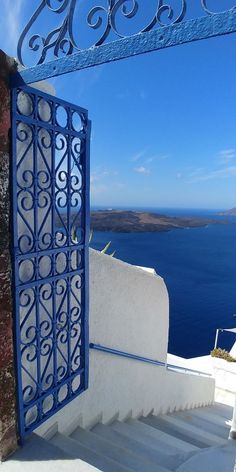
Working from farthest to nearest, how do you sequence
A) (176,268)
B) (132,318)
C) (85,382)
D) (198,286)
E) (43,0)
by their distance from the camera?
1. (176,268)
2. (198,286)
3. (132,318)
4. (85,382)
5. (43,0)

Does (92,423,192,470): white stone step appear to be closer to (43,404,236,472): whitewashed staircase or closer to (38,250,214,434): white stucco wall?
(43,404,236,472): whitewashed staircase

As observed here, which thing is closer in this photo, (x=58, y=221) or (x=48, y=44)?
(x=48, y=44)

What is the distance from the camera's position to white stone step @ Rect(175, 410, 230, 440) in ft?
16.4

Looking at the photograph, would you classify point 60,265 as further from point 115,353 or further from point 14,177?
point 115,353

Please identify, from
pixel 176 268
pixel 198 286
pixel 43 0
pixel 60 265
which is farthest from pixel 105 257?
pixel 176 268

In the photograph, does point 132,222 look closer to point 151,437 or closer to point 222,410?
point 222,410

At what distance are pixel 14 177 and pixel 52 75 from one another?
0.62 metres

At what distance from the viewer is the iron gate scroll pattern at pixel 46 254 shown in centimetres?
227

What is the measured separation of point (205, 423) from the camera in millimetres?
5395

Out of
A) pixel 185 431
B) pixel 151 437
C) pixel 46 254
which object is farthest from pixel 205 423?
pixel 46 254

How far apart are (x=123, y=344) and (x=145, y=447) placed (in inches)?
38.4

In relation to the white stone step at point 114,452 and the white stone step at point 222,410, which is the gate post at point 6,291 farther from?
the white stone step at point 222,410

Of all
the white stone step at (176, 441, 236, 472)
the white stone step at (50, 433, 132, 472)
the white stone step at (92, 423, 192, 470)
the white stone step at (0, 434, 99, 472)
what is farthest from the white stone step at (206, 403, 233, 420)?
the white stone step at (0, 434, 99, 472)

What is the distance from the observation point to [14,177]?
2.17 m
